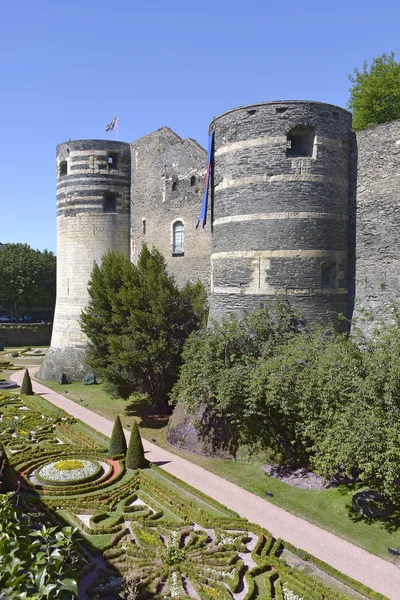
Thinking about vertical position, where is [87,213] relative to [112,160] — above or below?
below

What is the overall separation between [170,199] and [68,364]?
43.1 feet

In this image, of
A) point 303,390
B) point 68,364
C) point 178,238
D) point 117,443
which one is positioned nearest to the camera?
point 303,390

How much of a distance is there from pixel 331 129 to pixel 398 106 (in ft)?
53.3

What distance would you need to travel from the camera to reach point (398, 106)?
32562 millimetres

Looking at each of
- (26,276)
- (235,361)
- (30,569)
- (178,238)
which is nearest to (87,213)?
(178,238)

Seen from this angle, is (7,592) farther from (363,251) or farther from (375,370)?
(363,251)

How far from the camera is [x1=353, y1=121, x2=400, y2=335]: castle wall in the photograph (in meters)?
18.9

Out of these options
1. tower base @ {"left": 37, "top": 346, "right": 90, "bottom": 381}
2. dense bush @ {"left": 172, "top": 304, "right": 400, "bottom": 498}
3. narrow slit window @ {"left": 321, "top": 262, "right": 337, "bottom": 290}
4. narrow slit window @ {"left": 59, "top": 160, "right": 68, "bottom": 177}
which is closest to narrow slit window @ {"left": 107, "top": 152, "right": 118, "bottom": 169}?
narrow slit window @ {"left": 59, "top": 160, "right": 68, "bottom": 177}

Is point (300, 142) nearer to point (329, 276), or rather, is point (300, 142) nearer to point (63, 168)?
point (329, 276)

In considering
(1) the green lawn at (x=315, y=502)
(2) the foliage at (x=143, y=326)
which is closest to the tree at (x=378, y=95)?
(2) the foliage at (x=143, y=326)

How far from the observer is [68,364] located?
33.0 meters

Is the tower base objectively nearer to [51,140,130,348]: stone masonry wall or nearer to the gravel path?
[51,140,130,348]: stone masonry wall

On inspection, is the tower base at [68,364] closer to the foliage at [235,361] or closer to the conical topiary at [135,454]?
the conical topiary at [135,454]

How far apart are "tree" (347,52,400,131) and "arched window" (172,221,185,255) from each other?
14.7 meters
